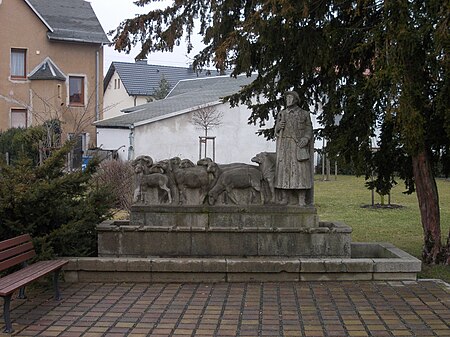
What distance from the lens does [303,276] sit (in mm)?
8812

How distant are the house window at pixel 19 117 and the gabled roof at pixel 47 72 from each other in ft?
6.57

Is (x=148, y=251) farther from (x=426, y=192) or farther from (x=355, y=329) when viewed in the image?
(x=426, y=192)

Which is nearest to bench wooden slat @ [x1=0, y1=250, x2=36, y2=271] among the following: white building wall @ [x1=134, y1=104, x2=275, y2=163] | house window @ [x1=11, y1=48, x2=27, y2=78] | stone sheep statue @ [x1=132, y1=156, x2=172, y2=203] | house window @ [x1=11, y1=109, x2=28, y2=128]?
stone sheep statue @ [x1=132, y1=156, x2=172, y2=203]

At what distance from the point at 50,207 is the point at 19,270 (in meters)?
1.63

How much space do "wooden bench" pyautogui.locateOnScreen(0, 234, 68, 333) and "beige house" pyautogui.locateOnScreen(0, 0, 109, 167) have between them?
979 inches

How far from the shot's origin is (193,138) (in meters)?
33.5

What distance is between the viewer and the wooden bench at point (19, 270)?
6.55 m

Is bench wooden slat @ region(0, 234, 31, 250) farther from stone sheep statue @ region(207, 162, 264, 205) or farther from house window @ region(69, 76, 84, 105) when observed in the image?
house window @ region(69, 76, 84, 105)

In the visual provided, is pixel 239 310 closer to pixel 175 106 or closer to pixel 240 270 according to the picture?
pixel 240 270

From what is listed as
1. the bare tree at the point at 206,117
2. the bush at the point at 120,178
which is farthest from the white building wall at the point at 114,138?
the bush at the point at 120,178

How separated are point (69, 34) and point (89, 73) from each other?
2.29 m

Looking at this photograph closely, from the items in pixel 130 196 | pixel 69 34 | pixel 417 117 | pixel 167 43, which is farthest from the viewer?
pixel 69 34

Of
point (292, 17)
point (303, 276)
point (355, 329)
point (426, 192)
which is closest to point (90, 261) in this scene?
point (303, 276)

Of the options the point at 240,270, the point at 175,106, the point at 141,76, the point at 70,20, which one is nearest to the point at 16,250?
the point at 240,270
